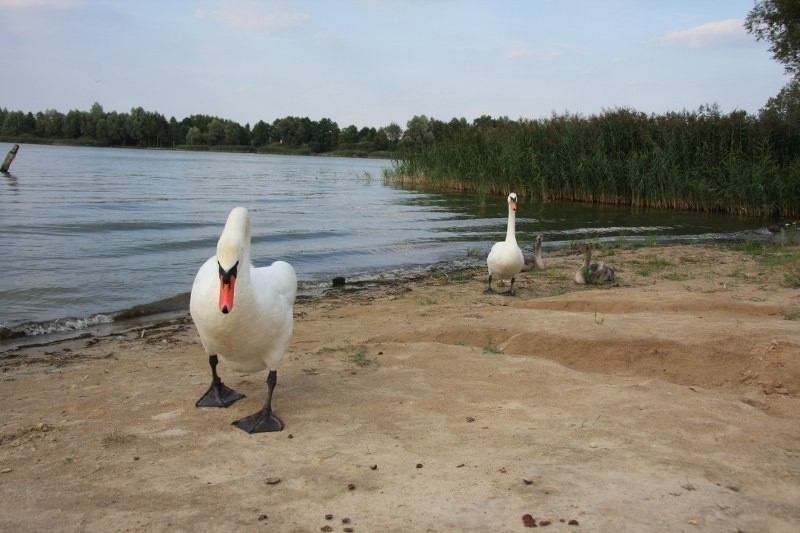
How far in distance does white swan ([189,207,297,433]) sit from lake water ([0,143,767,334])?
5.51 m

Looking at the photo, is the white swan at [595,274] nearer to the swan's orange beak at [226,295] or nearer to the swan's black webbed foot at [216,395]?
the swan's black webbed foot at [216,395]

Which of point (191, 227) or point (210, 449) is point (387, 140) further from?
point (210, 449)

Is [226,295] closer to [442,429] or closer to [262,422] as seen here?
[262,422]

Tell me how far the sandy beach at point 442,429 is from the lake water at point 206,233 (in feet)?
11.7

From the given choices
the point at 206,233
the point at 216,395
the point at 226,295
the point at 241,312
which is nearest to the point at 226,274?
the point at 226,295

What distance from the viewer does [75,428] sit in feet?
16.1

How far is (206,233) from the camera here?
18.8 m

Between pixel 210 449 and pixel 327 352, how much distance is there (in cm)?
271

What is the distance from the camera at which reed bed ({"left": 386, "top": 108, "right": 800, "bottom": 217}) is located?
23984 mm

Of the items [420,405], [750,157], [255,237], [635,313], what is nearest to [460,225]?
[255,237]

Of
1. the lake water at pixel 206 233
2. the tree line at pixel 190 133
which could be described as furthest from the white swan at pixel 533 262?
the tree line at pixel 190 133

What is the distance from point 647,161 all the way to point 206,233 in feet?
55.8

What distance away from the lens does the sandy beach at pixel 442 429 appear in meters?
3.55

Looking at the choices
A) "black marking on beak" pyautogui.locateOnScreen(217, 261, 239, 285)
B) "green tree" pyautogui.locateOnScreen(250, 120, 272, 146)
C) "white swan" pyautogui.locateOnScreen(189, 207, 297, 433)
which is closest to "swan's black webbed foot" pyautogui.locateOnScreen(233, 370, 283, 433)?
"white swan" pyautogui.locateOnScreen(189, 207, 297, 433)
